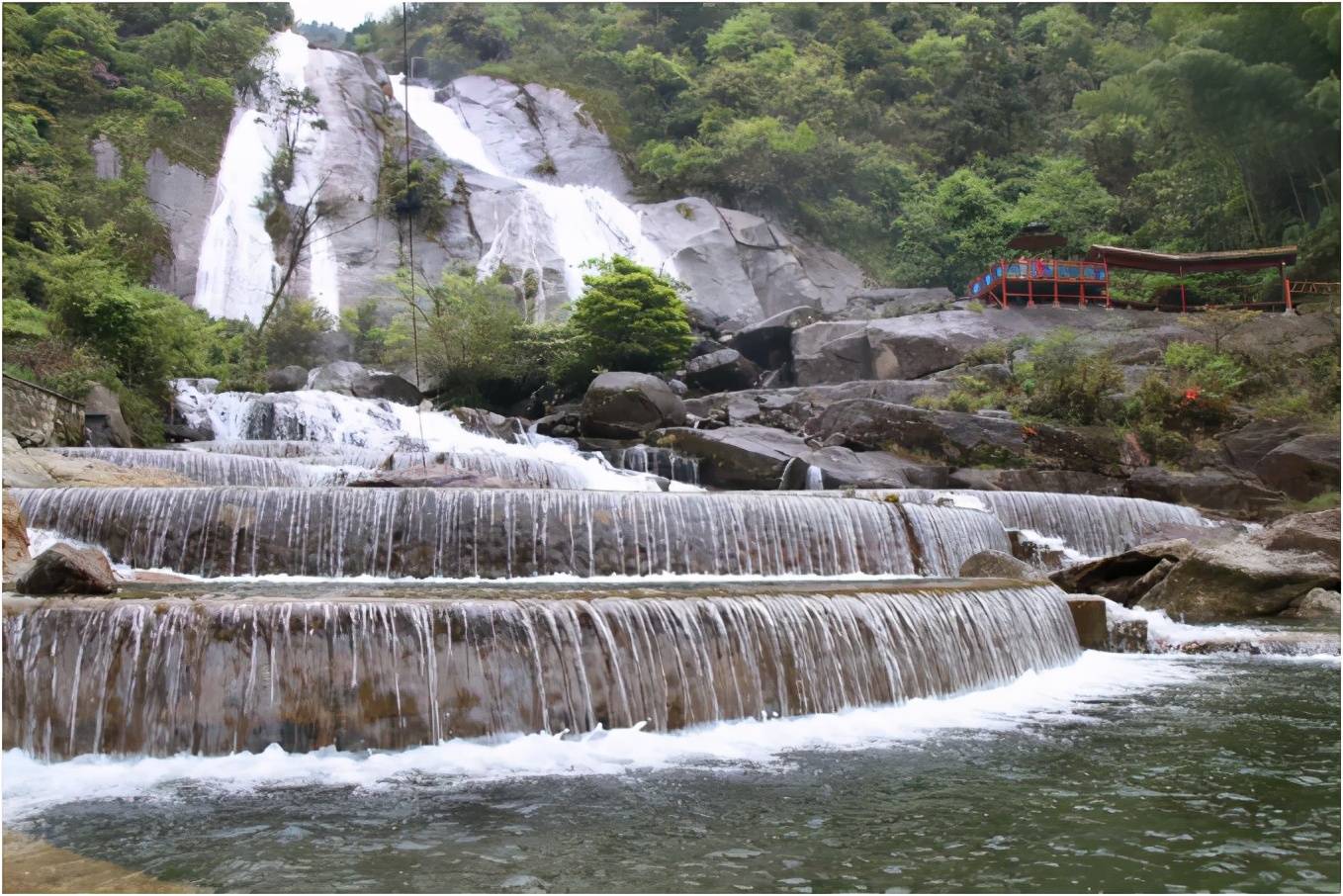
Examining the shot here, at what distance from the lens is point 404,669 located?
5.93 meters

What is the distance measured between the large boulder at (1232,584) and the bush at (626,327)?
45.9 feet

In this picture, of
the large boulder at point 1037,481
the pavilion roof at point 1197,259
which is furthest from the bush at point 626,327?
the pavilion roof at point 1197,259

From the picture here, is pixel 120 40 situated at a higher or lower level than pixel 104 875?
higher

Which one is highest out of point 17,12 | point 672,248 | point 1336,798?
point 17,12

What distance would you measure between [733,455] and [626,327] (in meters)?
7.10

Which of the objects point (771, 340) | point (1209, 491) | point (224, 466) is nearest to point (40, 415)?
point (224, 466)

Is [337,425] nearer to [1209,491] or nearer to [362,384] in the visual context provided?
[362,384]

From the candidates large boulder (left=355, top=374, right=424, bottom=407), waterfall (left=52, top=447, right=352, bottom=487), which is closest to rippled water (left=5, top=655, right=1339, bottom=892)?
waterfall (left=52, top=447, right=352, bottom=487)

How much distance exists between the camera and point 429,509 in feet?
35.7

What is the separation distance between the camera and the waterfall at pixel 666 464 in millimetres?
17625

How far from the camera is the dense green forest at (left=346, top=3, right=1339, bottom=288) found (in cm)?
2520

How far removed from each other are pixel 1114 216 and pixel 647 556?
94.6 feet

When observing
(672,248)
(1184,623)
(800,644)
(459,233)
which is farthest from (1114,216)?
(800,644)

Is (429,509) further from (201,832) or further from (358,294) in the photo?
(358,294)
